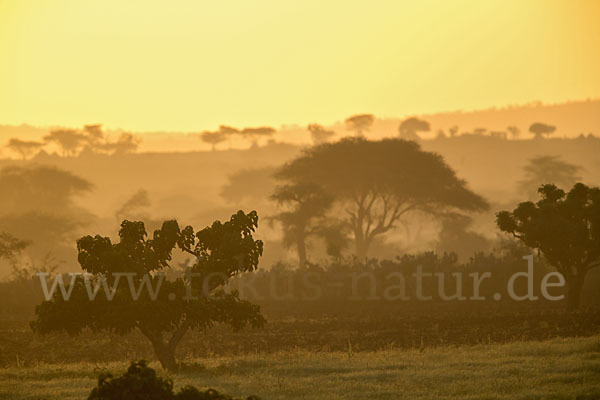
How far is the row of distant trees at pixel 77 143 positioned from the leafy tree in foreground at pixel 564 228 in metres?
108

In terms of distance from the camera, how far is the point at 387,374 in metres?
24.4

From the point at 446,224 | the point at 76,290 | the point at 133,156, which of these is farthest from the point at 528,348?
the point at 133,156

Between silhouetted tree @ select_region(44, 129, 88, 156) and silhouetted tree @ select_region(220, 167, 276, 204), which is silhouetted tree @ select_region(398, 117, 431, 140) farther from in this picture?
silhouetted tree @ select_region(220, 167, 276, 204)

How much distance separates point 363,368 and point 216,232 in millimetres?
5775

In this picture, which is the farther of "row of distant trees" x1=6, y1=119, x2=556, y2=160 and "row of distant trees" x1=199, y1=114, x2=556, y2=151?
"row of distant trees" x1=199, y1=114, x2=556, y2=151

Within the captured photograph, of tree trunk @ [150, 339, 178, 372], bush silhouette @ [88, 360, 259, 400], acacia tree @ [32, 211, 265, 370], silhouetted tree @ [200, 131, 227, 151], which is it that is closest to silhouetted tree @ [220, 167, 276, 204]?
silhouetted tree @ [200, 131, 227, 151]

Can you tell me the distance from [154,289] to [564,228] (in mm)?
18042

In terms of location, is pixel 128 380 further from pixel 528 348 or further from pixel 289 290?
pixel 289 290

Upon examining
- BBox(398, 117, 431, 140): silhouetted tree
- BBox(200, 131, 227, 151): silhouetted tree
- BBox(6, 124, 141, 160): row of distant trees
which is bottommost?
BBox(6, 124, 141, 160): row of distant trees

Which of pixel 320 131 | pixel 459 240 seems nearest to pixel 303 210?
pixel 459 240

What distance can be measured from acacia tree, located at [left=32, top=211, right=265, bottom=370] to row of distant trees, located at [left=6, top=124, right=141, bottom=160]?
372 ft

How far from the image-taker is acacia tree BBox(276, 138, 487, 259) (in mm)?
67875

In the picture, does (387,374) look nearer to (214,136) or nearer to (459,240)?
(459,240)

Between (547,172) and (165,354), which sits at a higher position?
(547,172)
